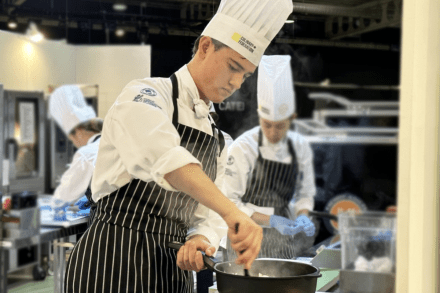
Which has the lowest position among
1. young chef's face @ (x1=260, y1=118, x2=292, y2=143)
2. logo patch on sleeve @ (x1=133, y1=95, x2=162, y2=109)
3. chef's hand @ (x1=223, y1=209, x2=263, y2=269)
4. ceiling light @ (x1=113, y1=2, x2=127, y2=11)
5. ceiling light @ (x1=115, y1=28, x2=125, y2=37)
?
chef's hand @ (x1=223, y1=209, x2=263, y2=269)

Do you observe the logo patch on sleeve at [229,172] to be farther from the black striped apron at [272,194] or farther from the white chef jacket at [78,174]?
the white chef jacket at [78,174]

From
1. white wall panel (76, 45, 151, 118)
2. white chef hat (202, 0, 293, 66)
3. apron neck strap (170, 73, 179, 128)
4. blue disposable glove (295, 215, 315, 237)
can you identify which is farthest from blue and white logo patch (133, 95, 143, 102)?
blue disposable glove (295, 215, 315, 237)

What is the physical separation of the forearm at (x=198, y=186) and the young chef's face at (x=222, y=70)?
39 cm

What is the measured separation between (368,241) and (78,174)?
947mm

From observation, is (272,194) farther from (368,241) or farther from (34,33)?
(34,33)

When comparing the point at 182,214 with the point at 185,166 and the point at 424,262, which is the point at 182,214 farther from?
the point at 424,262

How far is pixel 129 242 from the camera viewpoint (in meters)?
1.30

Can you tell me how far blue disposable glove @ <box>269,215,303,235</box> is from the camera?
163cm

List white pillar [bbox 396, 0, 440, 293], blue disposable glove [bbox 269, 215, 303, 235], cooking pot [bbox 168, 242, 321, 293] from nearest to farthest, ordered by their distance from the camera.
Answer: cooking pot [bbox 168, 242, 321, 293] → white pillar [bbox 396, 0, 440, 293] → blue disposable glove [bbox 269, 215, 303, 235]

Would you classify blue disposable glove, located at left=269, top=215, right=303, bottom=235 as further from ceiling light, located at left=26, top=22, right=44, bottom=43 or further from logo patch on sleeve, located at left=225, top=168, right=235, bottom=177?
ceiling light, located at left=26, top=22, right=44, bottom=43

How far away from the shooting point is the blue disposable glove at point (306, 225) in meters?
1.55

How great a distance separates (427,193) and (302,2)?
2.26 feet

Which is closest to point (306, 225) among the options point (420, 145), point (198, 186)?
point (420, 145)

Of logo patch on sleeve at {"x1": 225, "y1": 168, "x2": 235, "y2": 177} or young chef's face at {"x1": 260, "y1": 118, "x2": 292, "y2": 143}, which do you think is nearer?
young chef's face at {"x1": 260, "y1": 118, "x2": 292, "y2": 143}
